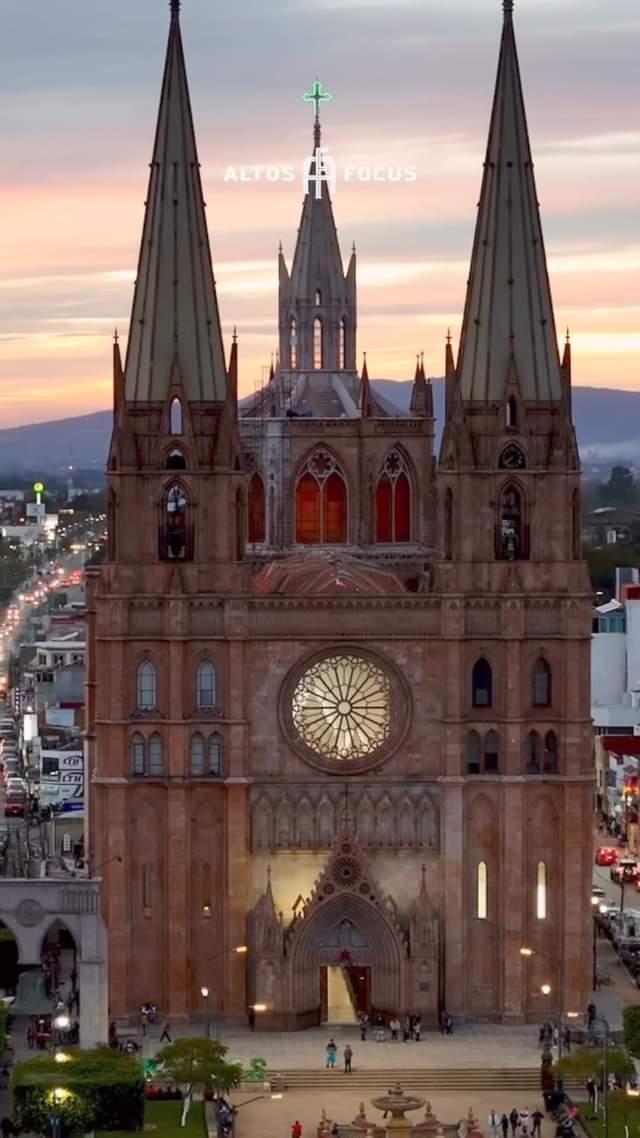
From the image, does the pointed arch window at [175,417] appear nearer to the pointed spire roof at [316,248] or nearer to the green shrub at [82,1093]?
the pointed spire roof at [316,248]

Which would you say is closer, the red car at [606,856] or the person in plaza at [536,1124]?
the person in plaza at [536,1124]

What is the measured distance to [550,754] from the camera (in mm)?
111562

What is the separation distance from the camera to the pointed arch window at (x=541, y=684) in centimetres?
11156

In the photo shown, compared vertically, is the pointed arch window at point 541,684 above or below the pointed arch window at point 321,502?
below

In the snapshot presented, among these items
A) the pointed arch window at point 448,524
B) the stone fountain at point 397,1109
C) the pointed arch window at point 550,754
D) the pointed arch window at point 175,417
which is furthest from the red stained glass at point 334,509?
the stone fountain at point 397,1109

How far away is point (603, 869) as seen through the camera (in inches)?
5738

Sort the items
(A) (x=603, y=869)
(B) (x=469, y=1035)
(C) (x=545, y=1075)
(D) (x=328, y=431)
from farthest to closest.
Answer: (A) (x=603, y=869)
(D) (x=328, y=431)
(B) (x=469, y=1035)
(C) (x=545, y=1075)

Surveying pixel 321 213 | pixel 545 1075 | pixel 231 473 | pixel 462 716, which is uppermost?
pixel 321 213

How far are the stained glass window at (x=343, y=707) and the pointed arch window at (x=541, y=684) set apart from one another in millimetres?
4886

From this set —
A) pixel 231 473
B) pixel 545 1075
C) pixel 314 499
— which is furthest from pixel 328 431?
pixel 545 1075

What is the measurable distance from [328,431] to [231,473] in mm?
10438

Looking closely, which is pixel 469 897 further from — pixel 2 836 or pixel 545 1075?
pixel 2 836

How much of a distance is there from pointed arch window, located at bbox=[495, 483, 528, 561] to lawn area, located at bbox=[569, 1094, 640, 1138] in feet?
69.7

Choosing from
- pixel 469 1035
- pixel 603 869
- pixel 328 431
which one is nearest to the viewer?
pixel 469 1035
